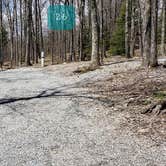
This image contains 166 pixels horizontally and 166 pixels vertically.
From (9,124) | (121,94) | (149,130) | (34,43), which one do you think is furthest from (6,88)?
(34,43)

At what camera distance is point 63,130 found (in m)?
7.91

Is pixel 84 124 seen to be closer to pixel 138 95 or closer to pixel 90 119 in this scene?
pixel 90 119

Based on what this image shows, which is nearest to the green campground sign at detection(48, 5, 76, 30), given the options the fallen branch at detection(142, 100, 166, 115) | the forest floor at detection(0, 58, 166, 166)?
the forest floor at detection(0, 58, 166, 166)

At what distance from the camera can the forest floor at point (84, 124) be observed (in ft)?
20.4

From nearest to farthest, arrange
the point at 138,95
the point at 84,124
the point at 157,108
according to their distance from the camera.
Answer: the point at 84,124 → the point at 157,108 → the point at 138,95

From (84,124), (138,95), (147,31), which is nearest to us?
(84,124)

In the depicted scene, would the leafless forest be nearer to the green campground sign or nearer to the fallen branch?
the fallen branch

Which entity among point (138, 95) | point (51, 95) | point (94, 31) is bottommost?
point (51, 95)

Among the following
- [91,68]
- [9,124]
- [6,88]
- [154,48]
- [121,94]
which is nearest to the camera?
[9,124]

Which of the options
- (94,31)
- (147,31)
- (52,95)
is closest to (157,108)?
(52,95)

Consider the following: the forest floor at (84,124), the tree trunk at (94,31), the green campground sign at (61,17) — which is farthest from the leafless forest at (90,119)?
the green campground sign at (61,17)

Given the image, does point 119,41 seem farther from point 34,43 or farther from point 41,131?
point 41,131

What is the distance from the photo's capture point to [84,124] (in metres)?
8.37

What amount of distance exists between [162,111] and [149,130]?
116cm
